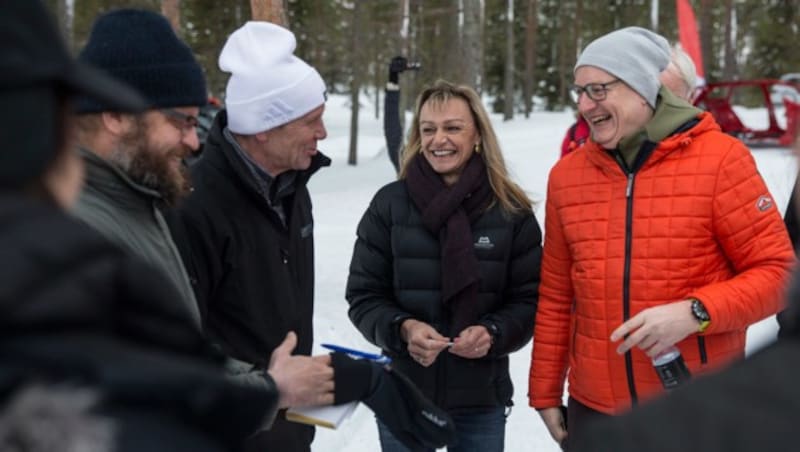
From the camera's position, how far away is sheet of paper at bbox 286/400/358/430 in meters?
2.18

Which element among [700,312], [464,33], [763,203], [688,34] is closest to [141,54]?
[700,312]

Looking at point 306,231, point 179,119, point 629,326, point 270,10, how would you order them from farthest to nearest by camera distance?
point 270,10 < point 306,231 < point 629,326 < point 179,119

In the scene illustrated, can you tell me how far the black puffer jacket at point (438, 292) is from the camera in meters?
3.49

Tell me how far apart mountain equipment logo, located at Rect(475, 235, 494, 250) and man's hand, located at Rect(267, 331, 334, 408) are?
54.8 inches

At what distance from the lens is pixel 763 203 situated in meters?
2.75

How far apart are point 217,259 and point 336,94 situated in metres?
55.4

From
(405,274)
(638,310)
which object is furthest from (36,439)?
(405,274)

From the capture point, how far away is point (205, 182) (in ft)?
9.22

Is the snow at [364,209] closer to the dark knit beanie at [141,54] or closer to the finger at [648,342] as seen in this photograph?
the finger at [648,342]

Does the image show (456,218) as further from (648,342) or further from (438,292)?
(648,342)

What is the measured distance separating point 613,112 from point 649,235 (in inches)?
17.8

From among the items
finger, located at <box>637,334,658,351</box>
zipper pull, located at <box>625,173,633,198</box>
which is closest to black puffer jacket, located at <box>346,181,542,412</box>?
zipper pull, located at <box>625,173,633,198</box>

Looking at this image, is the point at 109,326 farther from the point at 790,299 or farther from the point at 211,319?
the point at 211,319

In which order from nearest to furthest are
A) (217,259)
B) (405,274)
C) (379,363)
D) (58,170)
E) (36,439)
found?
1. (36,439)
2. (58,170)
3. (379,363)
4. (217,259)
5. (405,274)
